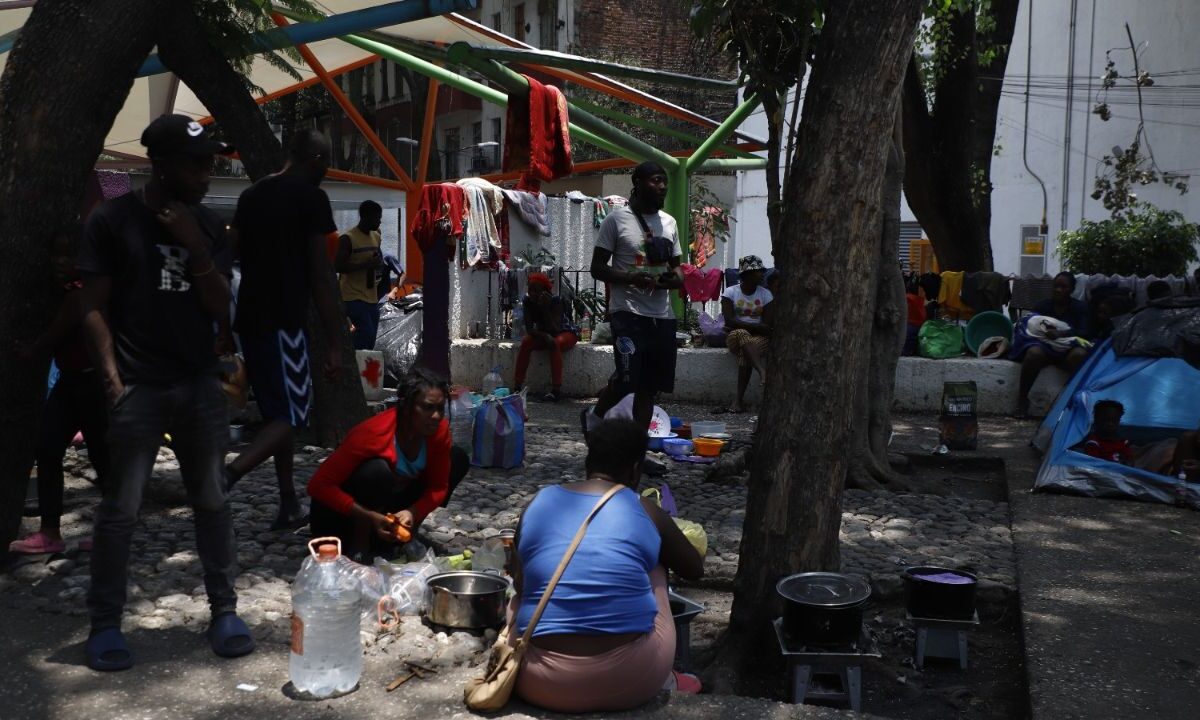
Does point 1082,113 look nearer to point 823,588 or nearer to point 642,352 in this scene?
point 642,352

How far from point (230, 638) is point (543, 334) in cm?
750

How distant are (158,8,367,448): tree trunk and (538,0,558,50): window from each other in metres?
25.1

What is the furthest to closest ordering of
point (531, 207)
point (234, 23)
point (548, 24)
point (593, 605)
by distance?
point (548, 24) < point (531, 207) < point (234, 23) < point (593, 605)

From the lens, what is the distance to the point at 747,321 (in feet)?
36.8

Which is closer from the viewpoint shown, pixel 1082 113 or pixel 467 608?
pixel 467 608

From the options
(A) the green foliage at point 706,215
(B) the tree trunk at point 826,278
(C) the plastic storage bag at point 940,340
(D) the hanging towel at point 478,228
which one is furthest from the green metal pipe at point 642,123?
(B) the tree trunk at point 826,278

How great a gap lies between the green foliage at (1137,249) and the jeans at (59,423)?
1353 cm

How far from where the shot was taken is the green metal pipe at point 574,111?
10086mm

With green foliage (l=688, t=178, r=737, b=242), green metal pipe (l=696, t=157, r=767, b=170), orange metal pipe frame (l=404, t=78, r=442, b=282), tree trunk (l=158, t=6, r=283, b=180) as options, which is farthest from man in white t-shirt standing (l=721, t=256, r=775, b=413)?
green foliage (l=688, t=178, r=737, b=242)

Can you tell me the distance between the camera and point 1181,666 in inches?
173

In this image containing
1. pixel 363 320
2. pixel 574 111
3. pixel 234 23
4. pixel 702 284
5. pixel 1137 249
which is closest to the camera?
pixel 234 23

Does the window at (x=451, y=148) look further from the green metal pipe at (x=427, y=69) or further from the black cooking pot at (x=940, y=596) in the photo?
the black cooking pot at (x=940, y=596)

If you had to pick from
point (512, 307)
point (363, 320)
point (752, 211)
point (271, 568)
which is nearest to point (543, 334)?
point (512, 307)

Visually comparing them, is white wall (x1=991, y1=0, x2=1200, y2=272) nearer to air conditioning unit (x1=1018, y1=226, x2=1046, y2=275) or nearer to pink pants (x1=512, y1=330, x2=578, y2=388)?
air conditioning unit (x1=1018, y1=226, x2=1046, y2=275)
